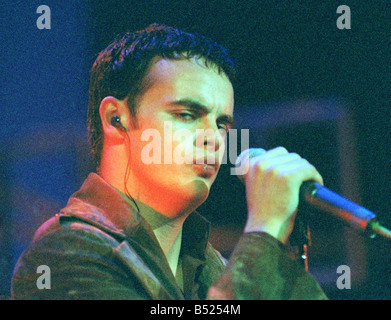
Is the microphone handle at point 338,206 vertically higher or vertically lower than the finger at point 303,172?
lower

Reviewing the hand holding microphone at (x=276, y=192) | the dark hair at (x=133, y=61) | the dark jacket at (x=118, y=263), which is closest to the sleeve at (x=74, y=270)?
the dark jacket at (x=118, y=263)

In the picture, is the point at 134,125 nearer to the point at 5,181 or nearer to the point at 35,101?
the point at 35,101

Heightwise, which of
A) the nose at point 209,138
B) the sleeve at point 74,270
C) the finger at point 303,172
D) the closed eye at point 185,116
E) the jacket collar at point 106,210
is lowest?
the sleeve at point 74,270

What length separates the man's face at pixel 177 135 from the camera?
1334 millimetres

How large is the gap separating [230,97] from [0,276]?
3.89ft

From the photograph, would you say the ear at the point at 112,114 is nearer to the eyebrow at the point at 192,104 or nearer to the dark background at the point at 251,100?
the eyebrow at the point at 192,104

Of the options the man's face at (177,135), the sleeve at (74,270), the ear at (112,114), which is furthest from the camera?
the ear at (112,114)

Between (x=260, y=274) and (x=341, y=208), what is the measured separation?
0.25 m

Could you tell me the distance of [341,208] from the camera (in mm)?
1011

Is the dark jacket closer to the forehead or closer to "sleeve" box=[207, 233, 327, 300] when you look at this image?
"sleeve" box=[207, 233, 327, 300]

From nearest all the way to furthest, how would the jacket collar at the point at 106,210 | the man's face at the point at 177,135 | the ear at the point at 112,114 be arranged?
the jacket collar at the point at 106,210 → the man's face at the point at 177,135 → the ear at the point at 112,114

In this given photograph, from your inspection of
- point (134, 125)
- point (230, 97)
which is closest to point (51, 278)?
point (134, 125)

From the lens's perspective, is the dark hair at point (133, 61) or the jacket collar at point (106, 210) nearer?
the jacket collar at point (106, 210)

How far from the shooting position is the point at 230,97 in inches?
58.9
